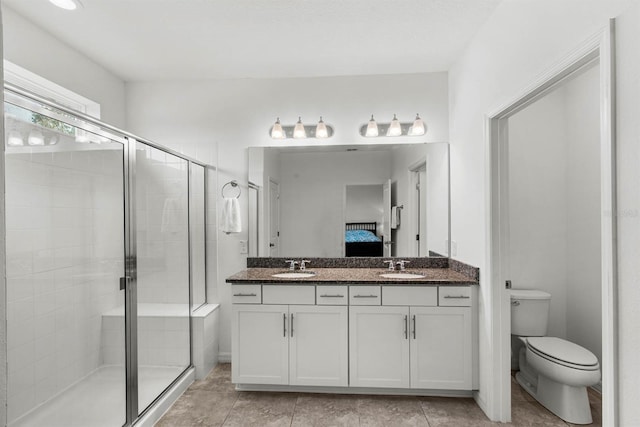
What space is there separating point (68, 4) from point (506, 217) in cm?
282

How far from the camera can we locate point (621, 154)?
1224mm

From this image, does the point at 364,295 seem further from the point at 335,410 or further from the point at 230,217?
the point at 230,217

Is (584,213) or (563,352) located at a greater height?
(584,213)

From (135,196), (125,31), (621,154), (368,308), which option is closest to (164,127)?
(125,31)

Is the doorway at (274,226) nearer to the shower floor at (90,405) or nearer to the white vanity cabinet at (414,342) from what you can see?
the white vanity cabinet at (414,342)

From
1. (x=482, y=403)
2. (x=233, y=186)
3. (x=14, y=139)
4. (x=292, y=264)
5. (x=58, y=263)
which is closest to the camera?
(x=14, y=139)

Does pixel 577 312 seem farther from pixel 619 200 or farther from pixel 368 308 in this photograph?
pixel 619 200

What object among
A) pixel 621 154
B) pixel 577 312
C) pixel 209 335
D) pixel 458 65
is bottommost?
pixel 209 335

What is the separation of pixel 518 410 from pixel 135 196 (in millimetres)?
2794

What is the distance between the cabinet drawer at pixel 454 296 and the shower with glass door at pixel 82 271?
1942 millimetres

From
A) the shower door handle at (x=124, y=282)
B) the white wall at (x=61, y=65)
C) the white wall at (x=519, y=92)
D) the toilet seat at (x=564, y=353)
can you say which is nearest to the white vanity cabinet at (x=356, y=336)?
the white wall at (x=519, y=92)

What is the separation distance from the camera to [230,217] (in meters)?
3.07

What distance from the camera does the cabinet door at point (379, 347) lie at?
251 cm

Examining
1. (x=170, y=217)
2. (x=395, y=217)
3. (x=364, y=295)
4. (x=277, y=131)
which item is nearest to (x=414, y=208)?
(x=395, y=217)
